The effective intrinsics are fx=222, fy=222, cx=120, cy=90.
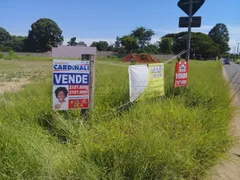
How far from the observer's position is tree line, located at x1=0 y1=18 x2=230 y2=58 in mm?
69875

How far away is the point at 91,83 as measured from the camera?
11.9 ft

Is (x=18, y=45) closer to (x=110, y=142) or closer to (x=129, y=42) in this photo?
(x=129, y=42)

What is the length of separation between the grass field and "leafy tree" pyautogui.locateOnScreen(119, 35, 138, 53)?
6504cm

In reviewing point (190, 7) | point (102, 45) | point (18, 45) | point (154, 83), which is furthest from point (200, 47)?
point (154, 83)

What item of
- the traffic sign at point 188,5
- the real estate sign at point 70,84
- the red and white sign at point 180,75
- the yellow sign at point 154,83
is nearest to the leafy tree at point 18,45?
the traffic sign at point 188,5

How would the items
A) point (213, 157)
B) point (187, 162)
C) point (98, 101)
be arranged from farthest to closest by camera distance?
point (98, 101) < point (213, 157) < point (187, 162)

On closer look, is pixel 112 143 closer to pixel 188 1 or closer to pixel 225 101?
pixel 225 101

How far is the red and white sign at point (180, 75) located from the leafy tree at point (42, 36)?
85.0 metres

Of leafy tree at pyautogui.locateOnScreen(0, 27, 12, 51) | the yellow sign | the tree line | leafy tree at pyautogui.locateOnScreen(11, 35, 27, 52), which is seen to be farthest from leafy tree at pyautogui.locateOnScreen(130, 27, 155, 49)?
the yellow sign

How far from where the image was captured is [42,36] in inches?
3418

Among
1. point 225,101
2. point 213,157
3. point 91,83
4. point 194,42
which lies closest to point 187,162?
point 213,157

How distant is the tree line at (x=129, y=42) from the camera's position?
229 ft

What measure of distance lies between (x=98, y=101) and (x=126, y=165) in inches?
80.4

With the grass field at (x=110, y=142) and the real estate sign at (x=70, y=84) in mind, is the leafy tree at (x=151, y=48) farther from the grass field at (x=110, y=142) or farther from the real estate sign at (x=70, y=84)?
the real estate sign at (x=70, y=84)
